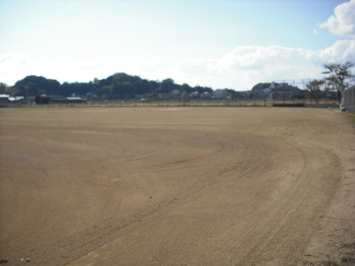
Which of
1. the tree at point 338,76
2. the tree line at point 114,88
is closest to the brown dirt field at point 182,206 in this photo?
the tree at point 338,76

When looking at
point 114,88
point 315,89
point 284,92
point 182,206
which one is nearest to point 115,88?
point 114,88

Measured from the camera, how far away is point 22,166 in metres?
14.2

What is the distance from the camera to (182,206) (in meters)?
8.23

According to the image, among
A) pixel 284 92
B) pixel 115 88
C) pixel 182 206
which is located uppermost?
pixel 115 88

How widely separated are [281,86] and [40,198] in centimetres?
7007

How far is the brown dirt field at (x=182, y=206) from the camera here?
5.75 m

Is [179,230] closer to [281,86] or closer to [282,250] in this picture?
[282,250]

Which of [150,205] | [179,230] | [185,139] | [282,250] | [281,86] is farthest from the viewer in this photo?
[281,86]

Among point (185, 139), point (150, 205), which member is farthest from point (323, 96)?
point (150, 205)

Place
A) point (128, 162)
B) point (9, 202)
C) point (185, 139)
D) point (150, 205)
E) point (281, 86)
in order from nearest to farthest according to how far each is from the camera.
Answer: point (150, 205)
point (9, 202)
point (128, 162)
point (185, 139)
point (281, 86)

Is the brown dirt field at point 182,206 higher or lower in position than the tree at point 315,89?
lower

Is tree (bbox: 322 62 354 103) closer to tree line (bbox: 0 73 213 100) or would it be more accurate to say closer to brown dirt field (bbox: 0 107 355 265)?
brown dirt field (bbox: 0 107 355 265)

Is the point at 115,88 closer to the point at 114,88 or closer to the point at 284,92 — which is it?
the point at 114,88

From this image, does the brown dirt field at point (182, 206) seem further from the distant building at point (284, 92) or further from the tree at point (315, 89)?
the distant building at point (284, 92)
